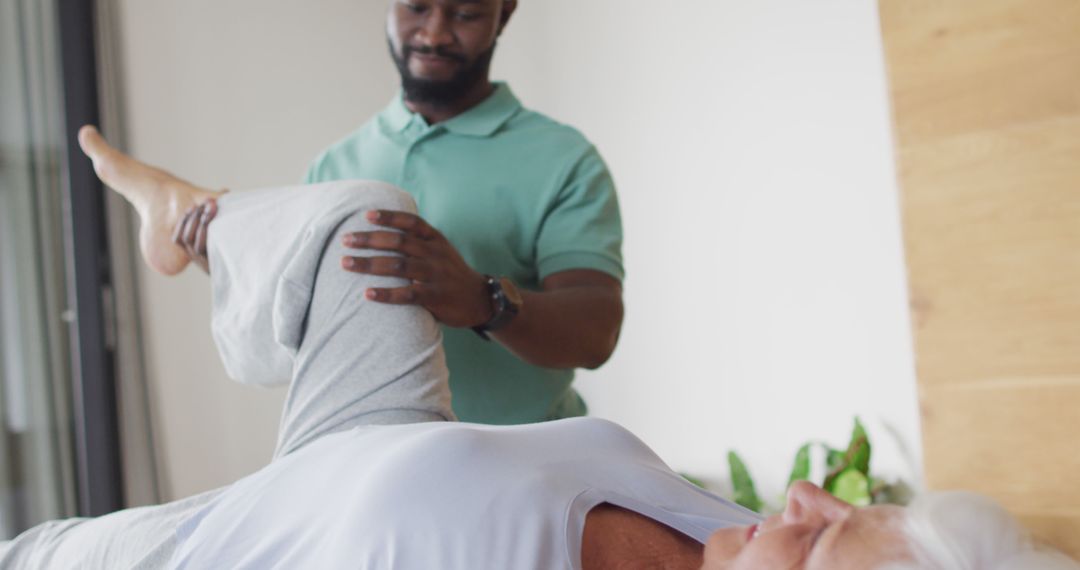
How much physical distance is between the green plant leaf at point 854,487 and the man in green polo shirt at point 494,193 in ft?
3.14

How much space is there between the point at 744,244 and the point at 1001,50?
1.32 m

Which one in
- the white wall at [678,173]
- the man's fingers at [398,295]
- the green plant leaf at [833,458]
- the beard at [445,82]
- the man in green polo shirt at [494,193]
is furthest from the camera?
the white wall at [678,173]

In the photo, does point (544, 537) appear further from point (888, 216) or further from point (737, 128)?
point (737, 128)

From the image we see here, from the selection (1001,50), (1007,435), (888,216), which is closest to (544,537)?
(1007,435)

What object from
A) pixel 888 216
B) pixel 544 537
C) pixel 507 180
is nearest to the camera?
pixel 544 537

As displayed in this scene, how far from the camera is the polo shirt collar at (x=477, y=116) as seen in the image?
5.73ft

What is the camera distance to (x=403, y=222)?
54.1 inches

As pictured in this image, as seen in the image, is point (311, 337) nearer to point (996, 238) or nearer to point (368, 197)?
point (368, 197)

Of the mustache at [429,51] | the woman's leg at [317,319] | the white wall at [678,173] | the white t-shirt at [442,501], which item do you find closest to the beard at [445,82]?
the mustache at [429,51]

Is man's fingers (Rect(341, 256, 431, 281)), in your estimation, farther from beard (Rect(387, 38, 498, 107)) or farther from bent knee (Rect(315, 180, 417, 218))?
beard (Rect(387, 38, 498, 107))

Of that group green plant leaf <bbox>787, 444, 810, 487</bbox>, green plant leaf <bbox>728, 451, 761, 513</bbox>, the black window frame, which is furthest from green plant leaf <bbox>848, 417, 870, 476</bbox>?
the black window frame

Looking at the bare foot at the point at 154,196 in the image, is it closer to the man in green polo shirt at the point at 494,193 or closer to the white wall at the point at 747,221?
the man in green polo shirt at the point at 494,193

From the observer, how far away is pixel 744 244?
9.85ft

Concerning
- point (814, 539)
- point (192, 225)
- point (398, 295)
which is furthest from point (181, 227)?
point (814, 539)
